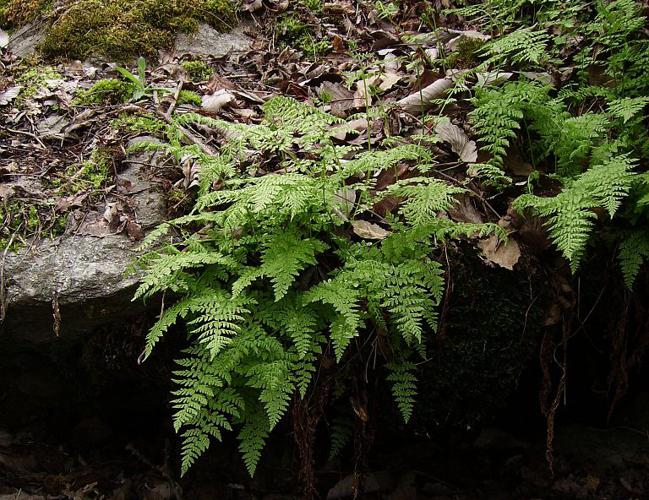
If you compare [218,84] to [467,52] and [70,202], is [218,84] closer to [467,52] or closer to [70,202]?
[70,202]

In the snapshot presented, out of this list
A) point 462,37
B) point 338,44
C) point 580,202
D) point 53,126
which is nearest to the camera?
point 580,202

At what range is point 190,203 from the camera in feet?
10.5

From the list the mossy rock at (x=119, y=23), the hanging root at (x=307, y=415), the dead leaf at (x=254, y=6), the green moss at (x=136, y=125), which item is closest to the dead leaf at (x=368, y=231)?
the hanging root at (x=307, y=415)

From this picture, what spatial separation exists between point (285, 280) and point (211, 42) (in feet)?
9.39

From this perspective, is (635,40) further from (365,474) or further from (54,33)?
(54,33)

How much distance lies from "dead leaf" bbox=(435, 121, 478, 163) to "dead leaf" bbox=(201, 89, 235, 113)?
144cm

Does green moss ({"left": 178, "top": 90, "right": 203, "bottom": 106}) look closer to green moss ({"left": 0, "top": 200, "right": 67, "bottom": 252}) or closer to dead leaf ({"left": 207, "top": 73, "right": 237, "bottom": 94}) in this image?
dead leaf ({"left": 207, "top": 73, "right": 237, "bottom": 94})

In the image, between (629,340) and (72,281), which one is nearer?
(72,281)

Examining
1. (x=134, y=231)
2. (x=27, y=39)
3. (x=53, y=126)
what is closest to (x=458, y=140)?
(x=134, y=231)

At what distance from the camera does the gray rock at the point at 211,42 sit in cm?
450

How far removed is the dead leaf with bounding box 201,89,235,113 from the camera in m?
3.77

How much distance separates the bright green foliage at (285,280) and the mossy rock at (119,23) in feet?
6.23

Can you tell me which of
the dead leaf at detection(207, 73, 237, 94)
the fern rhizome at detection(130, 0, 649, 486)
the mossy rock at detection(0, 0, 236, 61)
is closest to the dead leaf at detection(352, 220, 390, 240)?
the fern rhizome at detection(130, 0, 649, 486)

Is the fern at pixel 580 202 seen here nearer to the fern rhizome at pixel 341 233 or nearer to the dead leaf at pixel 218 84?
the fern rhizome at pixel 341 233
